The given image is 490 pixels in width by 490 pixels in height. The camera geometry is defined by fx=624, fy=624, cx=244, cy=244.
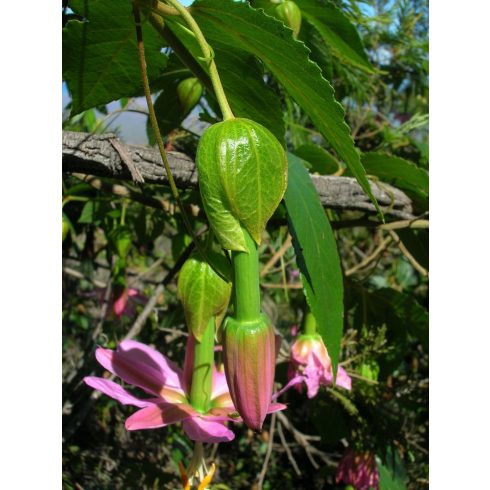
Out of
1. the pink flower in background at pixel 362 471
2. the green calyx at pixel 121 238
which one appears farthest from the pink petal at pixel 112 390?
the pink flower in background at pixel 362 471

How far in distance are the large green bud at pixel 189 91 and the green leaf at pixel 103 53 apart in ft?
0.57

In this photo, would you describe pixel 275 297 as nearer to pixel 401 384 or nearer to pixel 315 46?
pixel 401 384

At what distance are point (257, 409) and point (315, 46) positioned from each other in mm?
507

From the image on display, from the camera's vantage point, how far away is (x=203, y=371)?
0.42m

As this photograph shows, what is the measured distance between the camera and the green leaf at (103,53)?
40 cm

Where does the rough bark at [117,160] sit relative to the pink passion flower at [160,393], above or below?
above

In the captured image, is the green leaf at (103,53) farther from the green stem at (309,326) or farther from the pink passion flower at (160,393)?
the green stem at (309,326)

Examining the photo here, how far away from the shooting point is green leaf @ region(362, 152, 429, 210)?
707mm

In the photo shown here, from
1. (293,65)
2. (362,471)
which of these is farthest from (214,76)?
(362,471)

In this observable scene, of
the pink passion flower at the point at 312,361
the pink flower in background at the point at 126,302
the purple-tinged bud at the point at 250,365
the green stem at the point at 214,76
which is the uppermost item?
the green stem at the point at 214,76

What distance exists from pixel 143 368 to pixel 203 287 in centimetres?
15

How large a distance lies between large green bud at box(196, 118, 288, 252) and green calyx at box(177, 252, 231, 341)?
8 centimetres

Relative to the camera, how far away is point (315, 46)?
69 centimetres
